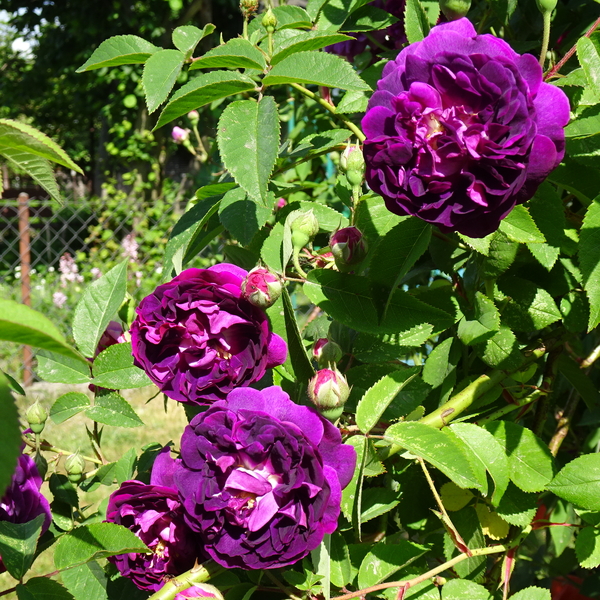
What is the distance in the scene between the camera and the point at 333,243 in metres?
0.59

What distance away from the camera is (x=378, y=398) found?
56cm

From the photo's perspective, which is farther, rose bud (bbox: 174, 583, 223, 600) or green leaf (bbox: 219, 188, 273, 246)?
green leaf (bbox: 219, 188, 273, 246)

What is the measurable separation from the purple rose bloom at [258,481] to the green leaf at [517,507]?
0.83 feet

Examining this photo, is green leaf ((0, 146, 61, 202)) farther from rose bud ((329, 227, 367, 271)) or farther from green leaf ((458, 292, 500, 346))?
green leaf ((458, 292, 500, 346))

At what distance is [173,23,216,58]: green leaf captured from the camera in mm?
707

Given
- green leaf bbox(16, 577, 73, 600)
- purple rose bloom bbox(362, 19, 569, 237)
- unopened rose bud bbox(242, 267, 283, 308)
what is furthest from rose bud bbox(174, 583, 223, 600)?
purple rose bloom bbox(362, 19, 569, 237)

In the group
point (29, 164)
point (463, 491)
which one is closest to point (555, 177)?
point (463, 491)

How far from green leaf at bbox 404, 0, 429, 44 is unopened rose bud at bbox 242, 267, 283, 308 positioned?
Result: 0.87 feet

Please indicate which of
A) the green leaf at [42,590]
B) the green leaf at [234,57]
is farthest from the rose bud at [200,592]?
the green leaf at [234,57]

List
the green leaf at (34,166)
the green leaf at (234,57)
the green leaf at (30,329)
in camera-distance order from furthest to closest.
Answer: the green leaf at (234,57)
the green leaf at (34,166)
the green leaf at (30,329)

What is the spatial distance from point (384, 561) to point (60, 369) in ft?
1.31

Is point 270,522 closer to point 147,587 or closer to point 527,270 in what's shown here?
point 147,587

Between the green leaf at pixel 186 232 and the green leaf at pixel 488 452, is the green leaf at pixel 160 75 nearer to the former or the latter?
the green leaf at pixel 186 232

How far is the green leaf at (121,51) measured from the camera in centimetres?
69
